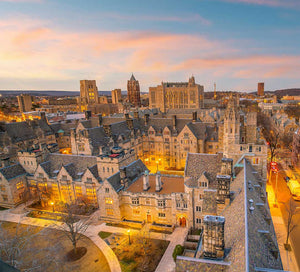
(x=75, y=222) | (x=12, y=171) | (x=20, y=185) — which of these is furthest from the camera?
(x=20, y=185)

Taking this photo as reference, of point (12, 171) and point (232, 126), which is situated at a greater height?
point (232, 126)

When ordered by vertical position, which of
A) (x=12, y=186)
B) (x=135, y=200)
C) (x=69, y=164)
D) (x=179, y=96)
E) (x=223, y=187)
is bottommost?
(x=12, y=186)

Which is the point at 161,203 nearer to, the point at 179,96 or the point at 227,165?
the point at 227,165

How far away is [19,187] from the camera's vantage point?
5631 cm

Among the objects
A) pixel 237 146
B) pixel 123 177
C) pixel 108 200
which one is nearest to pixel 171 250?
pixel 108 200

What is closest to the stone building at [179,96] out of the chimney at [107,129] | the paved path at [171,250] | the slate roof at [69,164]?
the chimney at [107,129]

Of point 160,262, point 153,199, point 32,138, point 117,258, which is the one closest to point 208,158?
point 153,199

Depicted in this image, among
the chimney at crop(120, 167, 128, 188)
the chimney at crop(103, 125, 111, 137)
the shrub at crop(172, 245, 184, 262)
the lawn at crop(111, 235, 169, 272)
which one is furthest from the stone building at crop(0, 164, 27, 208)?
the shrub at crop(172, 245, 184, 262)

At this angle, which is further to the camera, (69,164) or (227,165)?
(69,164)

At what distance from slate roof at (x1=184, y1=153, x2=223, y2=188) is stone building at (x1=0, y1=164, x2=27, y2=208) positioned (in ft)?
141

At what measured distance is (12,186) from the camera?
54.6 m

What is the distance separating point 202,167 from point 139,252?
1878cm

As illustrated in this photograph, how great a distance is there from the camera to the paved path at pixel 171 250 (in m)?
33.0

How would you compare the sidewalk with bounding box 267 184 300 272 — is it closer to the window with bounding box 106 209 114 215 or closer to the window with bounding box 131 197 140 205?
the window with bounding box 131 197 140 205
